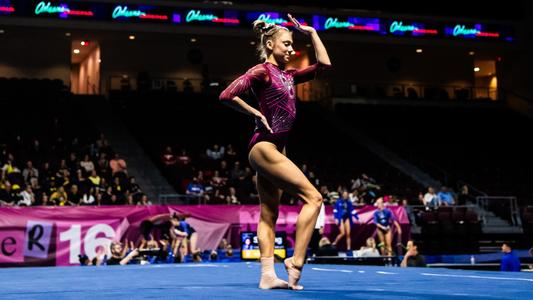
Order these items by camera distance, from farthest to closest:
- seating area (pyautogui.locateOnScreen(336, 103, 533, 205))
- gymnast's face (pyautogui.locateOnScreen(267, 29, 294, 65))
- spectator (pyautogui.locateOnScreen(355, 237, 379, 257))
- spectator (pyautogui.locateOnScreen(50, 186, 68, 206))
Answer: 1. seating area (pyautogui.locateOnScreen(336, 103, 533, 205))
2. spectator (pyautogui.locateOnScreen(50, 186, 68, 206))
3. spectator (pyautogui.locateOnScreen(355, 237, 379, 257))
4. gymnast's face (pyautogui.locateOnScreen(267, 29, 294, 65))

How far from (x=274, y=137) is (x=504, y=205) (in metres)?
18.1

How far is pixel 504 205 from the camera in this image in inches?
840

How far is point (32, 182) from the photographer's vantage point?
17312 mm

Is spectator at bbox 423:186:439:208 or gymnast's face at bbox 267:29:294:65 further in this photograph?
spectator at bbox 423:186:439:208

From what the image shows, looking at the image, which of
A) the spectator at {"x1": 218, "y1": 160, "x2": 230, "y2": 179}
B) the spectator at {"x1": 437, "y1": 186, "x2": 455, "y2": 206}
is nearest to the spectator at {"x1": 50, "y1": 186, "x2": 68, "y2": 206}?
the spectator at {"x1": 218, "y1": 160, "x2": 230, "y2": 179}

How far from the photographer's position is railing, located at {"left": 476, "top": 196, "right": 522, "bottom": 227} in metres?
20.7

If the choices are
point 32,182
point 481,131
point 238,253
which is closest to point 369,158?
point 481,131

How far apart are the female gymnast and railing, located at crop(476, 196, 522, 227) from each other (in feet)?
54.2

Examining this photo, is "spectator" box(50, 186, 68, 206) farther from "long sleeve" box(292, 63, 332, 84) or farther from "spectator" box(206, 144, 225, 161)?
"long sleeve" box(292, 63, 332, 84)

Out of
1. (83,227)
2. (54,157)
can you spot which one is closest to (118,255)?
(83,227)

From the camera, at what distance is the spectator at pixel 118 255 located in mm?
13352

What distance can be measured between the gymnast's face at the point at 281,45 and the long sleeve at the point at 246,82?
6.5 inches

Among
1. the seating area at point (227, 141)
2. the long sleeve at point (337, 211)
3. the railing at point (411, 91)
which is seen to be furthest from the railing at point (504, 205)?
the railing at point (411, 91)

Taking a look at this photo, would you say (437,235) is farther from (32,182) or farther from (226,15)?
(226,15)
